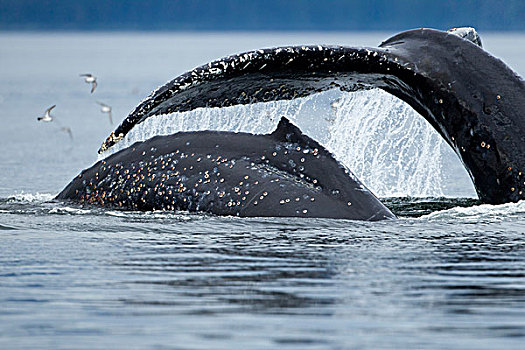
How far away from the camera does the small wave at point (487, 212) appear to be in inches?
377

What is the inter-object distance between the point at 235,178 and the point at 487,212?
2022 millimetres

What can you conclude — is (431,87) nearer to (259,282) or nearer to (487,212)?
(487,212)

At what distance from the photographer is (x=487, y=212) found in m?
9.73

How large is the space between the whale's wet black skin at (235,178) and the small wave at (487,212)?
0.69m

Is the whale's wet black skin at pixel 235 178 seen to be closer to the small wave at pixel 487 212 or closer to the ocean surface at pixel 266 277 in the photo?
the ocean surface at pixel 266 277

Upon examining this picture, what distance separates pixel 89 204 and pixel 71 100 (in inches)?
1184

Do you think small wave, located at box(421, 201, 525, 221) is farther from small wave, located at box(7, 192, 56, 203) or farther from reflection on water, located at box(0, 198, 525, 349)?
small wave, located at box(7, 192, 56, 203)

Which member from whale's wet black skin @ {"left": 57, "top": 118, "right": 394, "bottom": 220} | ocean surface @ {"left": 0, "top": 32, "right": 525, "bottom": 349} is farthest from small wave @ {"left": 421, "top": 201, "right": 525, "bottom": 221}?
whale's wet black skin @ {"left": 57, "top": 118, "right": 394, "bottom": 220}

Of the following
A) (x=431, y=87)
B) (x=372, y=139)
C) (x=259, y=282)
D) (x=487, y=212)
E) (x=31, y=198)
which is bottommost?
(x=259, y=282)

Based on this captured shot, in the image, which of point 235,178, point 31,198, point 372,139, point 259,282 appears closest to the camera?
point 259,282

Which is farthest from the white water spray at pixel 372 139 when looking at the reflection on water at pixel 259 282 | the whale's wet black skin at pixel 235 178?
the reflection on water at pixel 259 282

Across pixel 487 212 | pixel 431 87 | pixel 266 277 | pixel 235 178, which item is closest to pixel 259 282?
pixel 266 277

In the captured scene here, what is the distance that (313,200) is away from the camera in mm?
9438

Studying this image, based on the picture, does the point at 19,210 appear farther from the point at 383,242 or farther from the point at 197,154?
the point at 383,242
